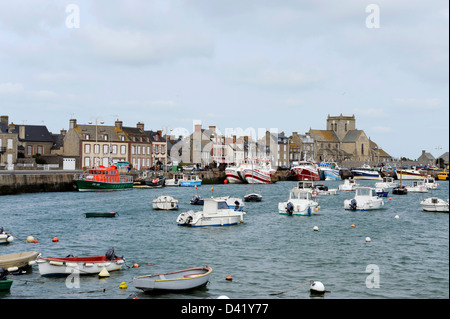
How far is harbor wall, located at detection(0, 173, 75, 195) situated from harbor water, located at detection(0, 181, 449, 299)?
16220 millimetres

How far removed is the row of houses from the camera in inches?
3826

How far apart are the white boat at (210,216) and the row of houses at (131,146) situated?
166 ft

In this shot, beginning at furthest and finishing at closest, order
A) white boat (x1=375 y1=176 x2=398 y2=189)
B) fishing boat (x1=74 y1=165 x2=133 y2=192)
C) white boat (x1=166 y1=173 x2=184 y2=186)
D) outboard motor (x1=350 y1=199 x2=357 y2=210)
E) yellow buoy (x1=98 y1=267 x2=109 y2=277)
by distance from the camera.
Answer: white boat (x1=166 y1=173 x2=184 y2=186), white boat (x1=375 y1=176 x2=398 y2=189), fishing boat (x1=74 y1=165 x2=133 y2=192), outboard motor (x1=350 y1=199 x2=357 y2=210), yellow buoy (x1=98 y1=267 x2=109 y2=277)

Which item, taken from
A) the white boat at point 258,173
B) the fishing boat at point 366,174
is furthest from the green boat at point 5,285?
the fishing boat at point 366,174

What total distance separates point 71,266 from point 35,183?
2124 inches

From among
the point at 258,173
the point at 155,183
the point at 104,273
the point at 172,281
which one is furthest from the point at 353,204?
the point at 258,173

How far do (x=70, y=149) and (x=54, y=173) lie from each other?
23.7m

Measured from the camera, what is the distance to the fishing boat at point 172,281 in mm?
20734

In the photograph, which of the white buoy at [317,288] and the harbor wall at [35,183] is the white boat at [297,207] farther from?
the harbor wall at [35,183]

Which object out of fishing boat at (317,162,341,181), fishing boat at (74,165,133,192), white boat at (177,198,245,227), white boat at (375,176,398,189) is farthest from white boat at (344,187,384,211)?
fishing boat at (317,162,341,181)

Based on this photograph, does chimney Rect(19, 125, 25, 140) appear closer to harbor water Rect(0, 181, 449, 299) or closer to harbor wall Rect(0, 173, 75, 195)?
harbor wall Rect(0, 173, 75, 195)
